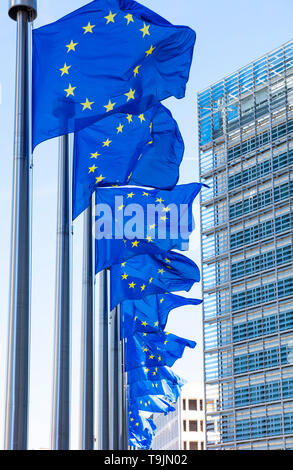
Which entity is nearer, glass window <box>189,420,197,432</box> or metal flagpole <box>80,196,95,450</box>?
metal flagpole <box>80,196,95,450</box>

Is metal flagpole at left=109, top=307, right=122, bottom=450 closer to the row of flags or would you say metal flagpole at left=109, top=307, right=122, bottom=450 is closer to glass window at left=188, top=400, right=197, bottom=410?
the row of flags

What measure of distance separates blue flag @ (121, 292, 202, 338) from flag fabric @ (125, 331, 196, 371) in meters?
3.48

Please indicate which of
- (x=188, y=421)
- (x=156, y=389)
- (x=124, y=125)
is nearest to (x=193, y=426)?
(x=188, y=421)

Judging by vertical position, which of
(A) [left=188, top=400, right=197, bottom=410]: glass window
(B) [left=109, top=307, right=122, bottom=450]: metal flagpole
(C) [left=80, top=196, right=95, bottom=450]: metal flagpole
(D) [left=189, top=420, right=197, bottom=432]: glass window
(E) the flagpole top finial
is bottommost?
(C) [left=80, top=196, right=95, bottom=450]: metal flagpole

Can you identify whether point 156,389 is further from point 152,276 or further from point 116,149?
point 116,149

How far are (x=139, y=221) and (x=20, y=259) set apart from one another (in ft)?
37.0

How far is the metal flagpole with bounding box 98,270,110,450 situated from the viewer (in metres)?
25.3

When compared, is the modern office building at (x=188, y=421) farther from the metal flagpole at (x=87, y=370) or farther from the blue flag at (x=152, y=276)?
the metal flagpole at (x=87, y=370)

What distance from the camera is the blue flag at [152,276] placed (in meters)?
26.8

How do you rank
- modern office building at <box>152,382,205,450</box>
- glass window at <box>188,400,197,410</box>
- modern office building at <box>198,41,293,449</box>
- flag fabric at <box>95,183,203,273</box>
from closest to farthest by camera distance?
1. flag fabric at <box>95,183,203,273</box>
2. modern office building at <box>198,41,293,449</box>
3. modern office building at <box>152,382,205,450</box>
4. glass window at <box>188,400,197,410</box>

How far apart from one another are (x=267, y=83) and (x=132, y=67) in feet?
336

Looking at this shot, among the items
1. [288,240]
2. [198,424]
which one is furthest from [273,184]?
[198,424]

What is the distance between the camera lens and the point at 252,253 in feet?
368

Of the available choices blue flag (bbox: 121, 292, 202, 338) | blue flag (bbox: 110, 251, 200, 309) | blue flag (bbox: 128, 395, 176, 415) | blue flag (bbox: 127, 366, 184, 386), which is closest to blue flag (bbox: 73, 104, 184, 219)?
blue flag (bbox: 110, 251, 200, 309)
